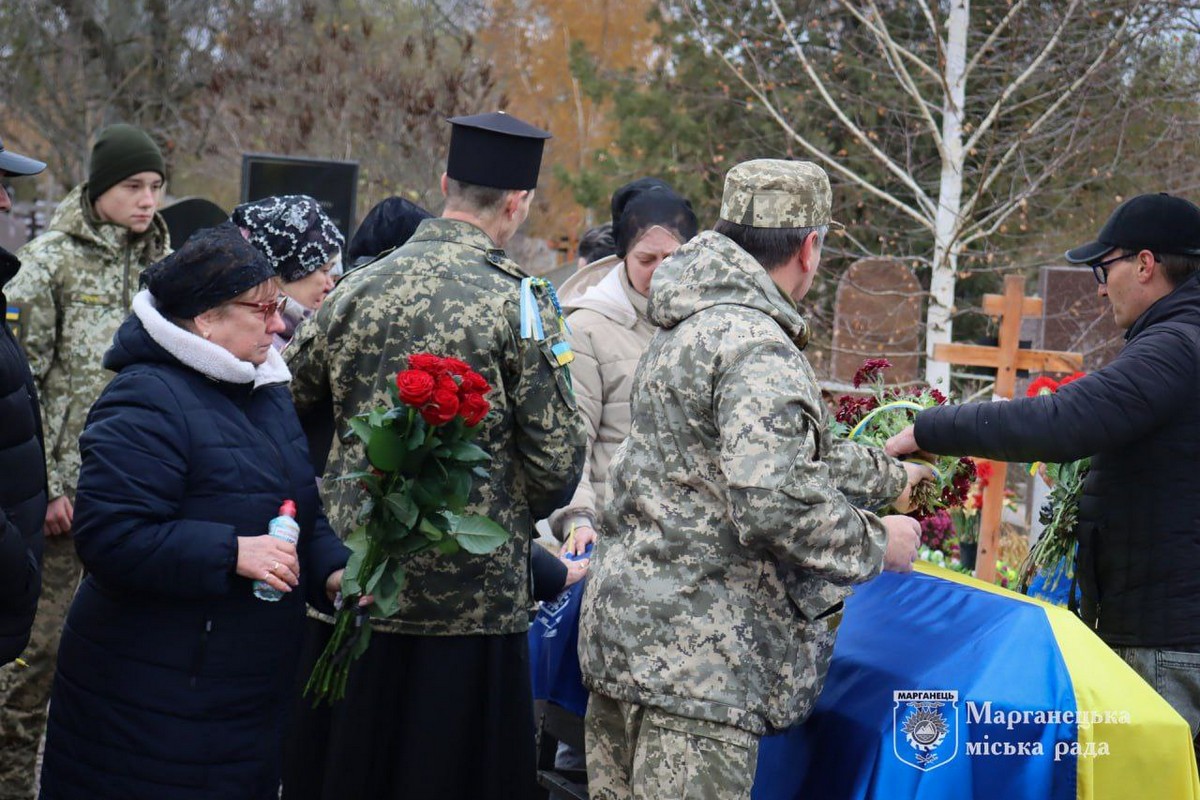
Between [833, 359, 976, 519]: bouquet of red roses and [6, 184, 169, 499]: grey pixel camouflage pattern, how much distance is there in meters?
3.06

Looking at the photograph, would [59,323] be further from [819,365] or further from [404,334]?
[819,365]

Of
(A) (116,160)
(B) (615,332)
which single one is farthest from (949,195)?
(A) (116,160)

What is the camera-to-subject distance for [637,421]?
10.2 ft

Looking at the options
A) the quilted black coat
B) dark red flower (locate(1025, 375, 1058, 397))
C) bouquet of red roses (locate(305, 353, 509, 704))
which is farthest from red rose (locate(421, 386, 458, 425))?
dark red flower (locate(1025, 375, 1058, 397))

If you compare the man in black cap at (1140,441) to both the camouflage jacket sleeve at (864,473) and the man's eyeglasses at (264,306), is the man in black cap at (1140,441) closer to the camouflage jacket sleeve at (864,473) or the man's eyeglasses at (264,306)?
the camouflage jacket sleeve at (864,473)

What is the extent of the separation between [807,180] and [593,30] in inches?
1148

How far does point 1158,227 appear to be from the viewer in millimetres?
3701

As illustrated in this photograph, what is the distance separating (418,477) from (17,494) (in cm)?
104

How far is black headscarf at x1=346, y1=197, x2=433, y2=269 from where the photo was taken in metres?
4.68

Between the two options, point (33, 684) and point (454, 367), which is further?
point (33, 684)

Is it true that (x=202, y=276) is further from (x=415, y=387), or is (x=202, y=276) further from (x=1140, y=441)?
(x=1140, y=441)

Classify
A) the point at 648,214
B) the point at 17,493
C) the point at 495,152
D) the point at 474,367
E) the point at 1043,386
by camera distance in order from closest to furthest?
1. the point at 17,493
2. the point at 474,367
3. the point at 495,152
4. the point at 1043,386
5. the point at 648,214

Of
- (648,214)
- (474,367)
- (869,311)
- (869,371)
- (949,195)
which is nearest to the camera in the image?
(474,367)

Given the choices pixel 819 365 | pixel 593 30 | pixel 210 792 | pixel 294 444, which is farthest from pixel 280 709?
pixel 593 30
